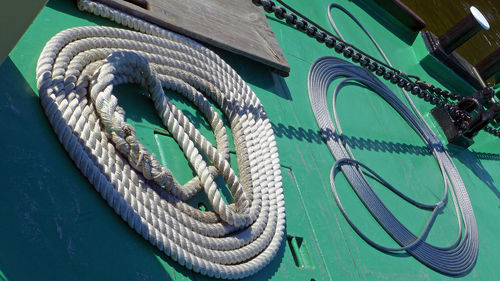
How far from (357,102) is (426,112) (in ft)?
2.55

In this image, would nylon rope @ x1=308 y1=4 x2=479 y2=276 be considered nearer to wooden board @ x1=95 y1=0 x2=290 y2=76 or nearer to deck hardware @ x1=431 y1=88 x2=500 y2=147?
deck hardware @ x1=431 y1=88 x2=500 y2=147

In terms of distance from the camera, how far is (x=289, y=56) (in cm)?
246

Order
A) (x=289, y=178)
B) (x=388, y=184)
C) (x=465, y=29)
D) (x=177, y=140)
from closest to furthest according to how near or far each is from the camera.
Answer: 1. (x=177, y=140)
2. (x=289, y=178)
3. (x=388, y=184)
4. (x=465, y=29)

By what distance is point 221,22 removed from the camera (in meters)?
2.11

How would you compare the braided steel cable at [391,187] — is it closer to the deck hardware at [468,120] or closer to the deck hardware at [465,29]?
the deck hardware at [468,120]

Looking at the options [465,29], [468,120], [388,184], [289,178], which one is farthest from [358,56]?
[465,29]

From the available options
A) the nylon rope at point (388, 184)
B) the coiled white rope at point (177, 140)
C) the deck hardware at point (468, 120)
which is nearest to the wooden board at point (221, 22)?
the coiled white rope at point (177, 140)

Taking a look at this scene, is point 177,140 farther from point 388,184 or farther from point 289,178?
point 388,184

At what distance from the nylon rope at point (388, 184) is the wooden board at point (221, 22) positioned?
11.0 inches

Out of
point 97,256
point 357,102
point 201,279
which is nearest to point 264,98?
point 357,102

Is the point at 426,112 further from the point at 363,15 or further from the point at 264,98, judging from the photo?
the point at 264,98

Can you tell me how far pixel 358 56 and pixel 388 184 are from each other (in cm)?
56

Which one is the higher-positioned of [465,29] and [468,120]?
[465,29]

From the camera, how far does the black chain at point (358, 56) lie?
2080mm
